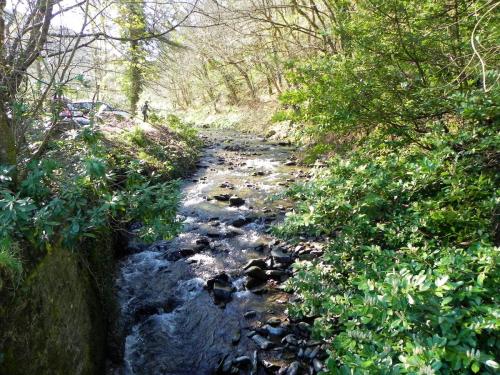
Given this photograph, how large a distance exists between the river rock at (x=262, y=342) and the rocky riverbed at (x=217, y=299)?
0.05ft

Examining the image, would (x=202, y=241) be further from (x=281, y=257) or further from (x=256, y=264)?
(x=281, y=257)

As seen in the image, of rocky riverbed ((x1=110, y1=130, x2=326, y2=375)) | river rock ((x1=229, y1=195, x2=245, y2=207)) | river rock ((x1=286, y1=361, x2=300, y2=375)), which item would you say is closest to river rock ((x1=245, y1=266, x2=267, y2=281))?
rocky riverbed ((x1=110, y1=130, x2=326, y2=375))

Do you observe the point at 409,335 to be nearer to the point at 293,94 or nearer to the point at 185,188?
the point at 293,94

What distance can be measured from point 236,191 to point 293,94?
263 inches

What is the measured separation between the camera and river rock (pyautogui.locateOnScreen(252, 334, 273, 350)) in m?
4.69

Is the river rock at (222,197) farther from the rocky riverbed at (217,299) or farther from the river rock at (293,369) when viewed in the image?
the river rock at (293,369)

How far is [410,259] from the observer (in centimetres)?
296

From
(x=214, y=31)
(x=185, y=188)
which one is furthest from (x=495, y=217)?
(x=214, y=31)

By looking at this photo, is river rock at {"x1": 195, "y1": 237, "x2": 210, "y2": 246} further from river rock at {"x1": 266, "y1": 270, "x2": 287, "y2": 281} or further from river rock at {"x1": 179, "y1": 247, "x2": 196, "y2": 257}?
river rock at {"x1": 266, "y1": 270, "x2": 287, "y2": 281}

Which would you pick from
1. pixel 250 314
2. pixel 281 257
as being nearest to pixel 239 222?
pixel 281 257

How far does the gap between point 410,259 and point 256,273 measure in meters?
3.84

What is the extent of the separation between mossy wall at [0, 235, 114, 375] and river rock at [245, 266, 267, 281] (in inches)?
103

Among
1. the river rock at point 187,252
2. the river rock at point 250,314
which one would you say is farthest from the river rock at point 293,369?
the river rock at point 187,252

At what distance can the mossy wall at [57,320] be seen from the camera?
292cm
